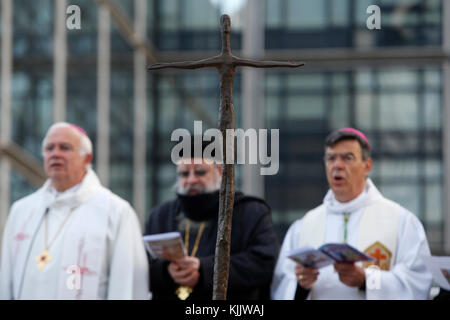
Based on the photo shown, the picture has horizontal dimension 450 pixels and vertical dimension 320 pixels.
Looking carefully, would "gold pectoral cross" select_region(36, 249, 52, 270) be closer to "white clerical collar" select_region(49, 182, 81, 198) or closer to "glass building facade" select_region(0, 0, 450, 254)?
"white clerical collar" select_region(49, 182, 81, 198)

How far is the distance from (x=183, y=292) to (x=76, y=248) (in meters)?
0.66

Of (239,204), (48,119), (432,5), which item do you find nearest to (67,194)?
(239,204)

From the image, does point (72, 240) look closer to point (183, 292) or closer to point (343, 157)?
point (183, 292)

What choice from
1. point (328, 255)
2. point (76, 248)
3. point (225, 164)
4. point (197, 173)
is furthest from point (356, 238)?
point (225, 164)

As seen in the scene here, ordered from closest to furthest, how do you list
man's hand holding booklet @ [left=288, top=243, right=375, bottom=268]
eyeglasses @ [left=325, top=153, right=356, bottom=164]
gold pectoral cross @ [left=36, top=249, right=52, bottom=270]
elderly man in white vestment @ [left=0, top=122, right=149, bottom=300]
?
man's hand holding booklet @ [left=288, top=243, right=375, bottom=268] < eyeglasses @ [left=325, top=153, right=356, bottom=164] < elderly man in white vestment @ [left=0, top=122, right=149, bottom=300] < gold pectoral cross @ [left=36, top=249, right=52, bottom=270]

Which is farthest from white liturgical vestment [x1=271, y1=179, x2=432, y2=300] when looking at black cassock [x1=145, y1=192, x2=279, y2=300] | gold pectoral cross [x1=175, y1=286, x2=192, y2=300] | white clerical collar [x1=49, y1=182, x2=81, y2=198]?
white clerical collar [x1=49, y1=182, x2=81, y2=198]

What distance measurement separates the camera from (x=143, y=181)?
918 cm

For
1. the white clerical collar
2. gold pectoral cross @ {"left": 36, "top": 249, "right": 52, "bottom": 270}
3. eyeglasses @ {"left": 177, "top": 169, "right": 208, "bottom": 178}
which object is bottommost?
gold pectoral cross @ {"left": 36, "top": 249, "right": 52, "bottom": 270}

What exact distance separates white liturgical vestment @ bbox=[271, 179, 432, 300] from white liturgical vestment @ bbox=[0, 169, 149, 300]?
838 millimetres

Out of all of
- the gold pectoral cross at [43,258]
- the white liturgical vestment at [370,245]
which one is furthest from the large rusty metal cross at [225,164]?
the gold pectoral cross at [43,258]

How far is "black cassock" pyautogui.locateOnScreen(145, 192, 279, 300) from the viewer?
4.33 metres

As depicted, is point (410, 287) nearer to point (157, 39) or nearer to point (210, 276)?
point (210, 276)

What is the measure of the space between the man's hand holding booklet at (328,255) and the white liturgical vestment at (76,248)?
1.07 metres
